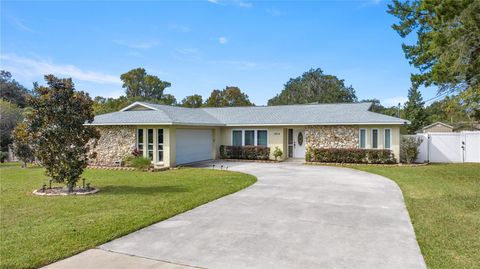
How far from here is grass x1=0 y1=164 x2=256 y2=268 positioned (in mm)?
4906

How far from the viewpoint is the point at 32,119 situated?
9.48 meters

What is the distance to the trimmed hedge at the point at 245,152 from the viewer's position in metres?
20.1

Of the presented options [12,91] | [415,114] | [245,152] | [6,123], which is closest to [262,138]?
[245,152]

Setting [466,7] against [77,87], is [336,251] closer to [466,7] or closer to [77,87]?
[466,7]

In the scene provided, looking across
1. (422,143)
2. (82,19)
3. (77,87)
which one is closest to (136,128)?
(82,19)

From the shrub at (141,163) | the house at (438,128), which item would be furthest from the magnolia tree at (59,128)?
the house at (438,128)

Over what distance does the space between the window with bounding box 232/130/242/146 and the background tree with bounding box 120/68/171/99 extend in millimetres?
39302

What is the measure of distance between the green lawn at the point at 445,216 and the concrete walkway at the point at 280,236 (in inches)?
8.9

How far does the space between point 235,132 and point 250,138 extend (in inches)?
45.9

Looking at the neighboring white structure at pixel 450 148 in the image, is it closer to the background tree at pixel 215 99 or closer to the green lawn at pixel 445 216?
the green lawn at pixel 445 216

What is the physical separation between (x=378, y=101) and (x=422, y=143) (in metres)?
42.4

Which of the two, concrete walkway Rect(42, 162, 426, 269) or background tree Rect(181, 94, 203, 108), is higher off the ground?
background tree Rect(181, 94, 203, 108)

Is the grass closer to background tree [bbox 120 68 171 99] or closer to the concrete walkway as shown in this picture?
the concrete walkway

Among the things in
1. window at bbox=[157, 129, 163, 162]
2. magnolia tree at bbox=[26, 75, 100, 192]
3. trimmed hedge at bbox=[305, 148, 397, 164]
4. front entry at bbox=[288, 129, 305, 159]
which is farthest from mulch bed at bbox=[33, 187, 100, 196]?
front entry at bbox=[288, 129, 305, 159]
